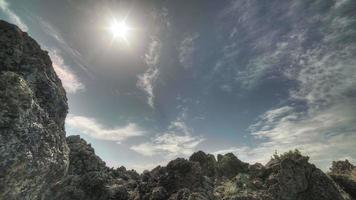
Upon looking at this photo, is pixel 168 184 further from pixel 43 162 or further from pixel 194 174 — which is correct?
pixel 43 162

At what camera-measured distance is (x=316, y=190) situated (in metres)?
25.4

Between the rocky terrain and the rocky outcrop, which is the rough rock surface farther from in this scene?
the rocky outcrop

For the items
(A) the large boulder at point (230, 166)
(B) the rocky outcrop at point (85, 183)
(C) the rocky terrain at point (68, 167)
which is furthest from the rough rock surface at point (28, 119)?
(A) the large boulder at point (230, 166)

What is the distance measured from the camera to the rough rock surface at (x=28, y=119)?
11.8m

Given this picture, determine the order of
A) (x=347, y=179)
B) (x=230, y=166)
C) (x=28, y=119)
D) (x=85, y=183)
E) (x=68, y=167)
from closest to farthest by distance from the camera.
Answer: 1. (x=28, y=119)
2. (x=68, y=167)
3. (x=347, y=179)
4. (x=85, y=183)
5. (x=230, y=166)

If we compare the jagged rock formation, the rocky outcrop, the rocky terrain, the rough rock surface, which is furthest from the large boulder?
the rough rock surface

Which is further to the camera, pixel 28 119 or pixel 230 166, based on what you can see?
pixel 230 166

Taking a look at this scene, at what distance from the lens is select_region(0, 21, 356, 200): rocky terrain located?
12.4 meters

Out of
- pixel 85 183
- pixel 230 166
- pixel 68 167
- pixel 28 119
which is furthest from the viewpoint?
pixel 230 166

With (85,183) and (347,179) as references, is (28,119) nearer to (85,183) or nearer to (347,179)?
(85,183)

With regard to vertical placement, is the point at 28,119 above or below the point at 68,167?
above

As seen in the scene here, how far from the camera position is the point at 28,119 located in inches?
520

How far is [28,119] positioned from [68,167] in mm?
9562

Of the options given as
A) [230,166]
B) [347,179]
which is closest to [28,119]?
[230,166]
